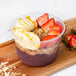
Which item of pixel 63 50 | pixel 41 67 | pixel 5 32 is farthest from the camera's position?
pixel 5 32

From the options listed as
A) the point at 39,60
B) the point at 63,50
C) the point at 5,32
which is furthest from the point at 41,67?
the point at 5,32

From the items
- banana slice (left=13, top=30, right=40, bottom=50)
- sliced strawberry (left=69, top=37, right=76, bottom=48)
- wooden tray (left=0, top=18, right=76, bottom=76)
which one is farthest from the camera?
sliced strawberry (left=69, top=37, right=76, bottom=48)

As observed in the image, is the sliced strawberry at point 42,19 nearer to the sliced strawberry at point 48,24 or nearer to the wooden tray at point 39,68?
the sliced strawberry at point 48,24

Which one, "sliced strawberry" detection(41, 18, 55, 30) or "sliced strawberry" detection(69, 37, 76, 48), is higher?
"sliced strawberry" detection(41, 18, 55, 30)

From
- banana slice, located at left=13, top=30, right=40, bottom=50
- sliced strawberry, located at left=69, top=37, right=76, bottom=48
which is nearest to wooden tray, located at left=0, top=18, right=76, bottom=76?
sliced strawberry, located at left=69, top=37, right=76, bottom=48

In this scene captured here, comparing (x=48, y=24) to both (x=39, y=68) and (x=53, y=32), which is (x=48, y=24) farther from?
(x=39, y=68)

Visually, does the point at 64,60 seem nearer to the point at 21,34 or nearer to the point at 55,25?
the point at 55,25

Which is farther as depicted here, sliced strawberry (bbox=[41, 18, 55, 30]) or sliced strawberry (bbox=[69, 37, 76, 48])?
sliced strawberry (bbox=[69, 37, 76, 48])

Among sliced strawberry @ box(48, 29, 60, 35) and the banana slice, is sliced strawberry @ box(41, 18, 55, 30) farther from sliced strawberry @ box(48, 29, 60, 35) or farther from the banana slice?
the banana slice

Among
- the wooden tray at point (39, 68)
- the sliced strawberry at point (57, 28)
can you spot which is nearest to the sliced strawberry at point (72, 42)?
the wooden tray at point (39, 68)

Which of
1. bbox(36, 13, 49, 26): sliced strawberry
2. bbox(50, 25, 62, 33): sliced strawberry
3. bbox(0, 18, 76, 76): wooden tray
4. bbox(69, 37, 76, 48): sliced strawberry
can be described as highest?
bbox(36, 13, 49, 26): sliced strawberry
